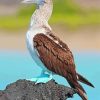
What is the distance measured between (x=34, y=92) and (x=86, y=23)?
26.5ft

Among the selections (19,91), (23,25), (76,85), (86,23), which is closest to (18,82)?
(19,91)

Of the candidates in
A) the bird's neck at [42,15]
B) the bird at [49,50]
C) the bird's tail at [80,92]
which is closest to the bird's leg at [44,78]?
the bird at [49,50]

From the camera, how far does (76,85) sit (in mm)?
4238

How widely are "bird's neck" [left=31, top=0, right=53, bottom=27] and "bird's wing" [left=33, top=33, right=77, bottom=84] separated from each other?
68mm

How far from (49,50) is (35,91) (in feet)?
0.86

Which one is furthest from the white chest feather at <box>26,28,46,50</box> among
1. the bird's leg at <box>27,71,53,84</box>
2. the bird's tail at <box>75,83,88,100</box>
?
the bird's tail at <box>75,83,88,100</box>

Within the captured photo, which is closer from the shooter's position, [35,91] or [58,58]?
[35,91]

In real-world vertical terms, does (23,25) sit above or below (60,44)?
above

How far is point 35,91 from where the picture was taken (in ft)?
13.6

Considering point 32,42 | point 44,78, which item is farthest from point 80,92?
point 32,42

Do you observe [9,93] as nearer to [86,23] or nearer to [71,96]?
[71,96]

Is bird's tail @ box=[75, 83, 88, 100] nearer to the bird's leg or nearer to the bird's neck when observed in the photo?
the bird's leg

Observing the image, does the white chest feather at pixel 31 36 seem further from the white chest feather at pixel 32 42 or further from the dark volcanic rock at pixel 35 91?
the dark volcanic rock at pixel 35 91

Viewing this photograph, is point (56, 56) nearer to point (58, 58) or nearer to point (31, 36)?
point (58, 58)
